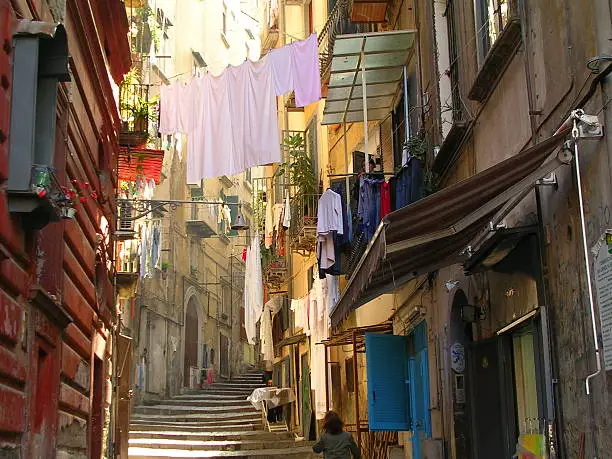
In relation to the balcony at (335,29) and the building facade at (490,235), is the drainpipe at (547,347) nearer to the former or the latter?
the building facade at (490,235)

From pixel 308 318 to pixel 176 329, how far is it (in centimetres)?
1540

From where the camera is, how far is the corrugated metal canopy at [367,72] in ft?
44.7

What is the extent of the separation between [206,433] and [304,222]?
6.00 metres

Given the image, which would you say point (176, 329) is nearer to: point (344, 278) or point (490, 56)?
point (344, 278)

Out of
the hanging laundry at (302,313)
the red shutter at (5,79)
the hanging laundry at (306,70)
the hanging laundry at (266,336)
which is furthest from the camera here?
the hanging laundry at (266,336)

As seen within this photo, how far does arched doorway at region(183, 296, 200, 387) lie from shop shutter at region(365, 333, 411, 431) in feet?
77.2

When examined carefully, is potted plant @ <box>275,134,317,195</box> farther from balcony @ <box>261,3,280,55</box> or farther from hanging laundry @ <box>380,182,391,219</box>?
hanging laundry @ <box>380,182,391,219</box>

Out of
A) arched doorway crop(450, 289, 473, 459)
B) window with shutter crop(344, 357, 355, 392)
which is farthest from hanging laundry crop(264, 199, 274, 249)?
arched doorway crop(450, 289, 473, 459)

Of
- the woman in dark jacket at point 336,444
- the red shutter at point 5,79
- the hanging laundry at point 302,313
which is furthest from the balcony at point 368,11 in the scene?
the red shutter at point 5,79

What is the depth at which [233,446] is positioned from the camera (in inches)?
826

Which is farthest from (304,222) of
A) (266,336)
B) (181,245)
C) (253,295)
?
(181,245)

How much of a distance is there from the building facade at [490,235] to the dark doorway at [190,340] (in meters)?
21.5

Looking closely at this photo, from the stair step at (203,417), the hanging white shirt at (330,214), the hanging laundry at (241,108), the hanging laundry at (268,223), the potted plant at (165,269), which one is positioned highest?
the hanging laundry at (268,223)

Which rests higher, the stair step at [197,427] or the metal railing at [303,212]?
the metal railing at [303,212]
